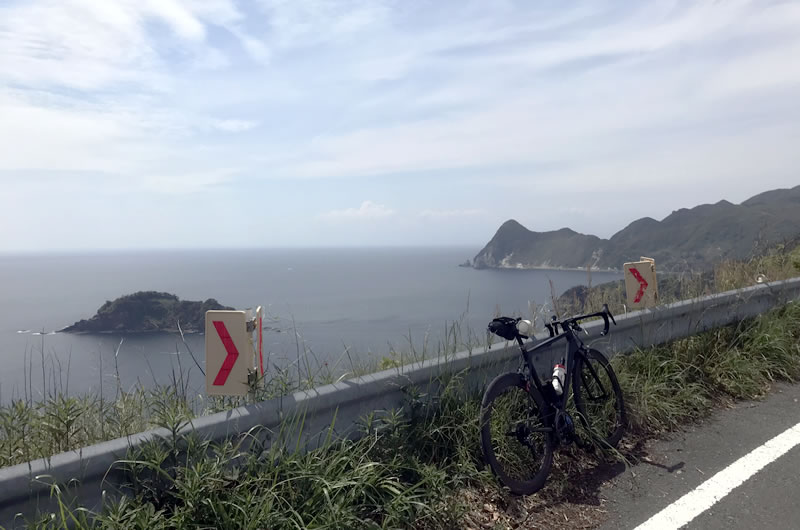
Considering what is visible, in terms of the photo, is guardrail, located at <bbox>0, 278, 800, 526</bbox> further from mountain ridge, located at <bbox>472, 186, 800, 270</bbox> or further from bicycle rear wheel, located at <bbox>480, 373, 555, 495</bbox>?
mountain ridge, located at <bbox>472, 186, 800, 270</bbox>

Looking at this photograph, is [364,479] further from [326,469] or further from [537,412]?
[537,412]

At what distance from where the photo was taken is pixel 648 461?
4270 millimetres

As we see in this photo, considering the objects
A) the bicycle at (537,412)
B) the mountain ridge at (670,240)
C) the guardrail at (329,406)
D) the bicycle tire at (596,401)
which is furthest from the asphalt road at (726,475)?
the mountain ridge at (670,240)

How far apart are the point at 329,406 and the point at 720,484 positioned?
2.66m

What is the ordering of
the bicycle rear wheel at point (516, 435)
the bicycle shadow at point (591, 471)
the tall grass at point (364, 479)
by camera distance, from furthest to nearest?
1. the bicycle shadow at point (591, 471)
2. the bicycle rear wheel at point (516, 435)
3. the tall grass at point (364, 479)

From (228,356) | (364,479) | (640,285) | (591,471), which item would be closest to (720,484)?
(591,471)

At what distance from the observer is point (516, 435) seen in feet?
12.4

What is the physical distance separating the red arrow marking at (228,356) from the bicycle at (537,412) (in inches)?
61.5

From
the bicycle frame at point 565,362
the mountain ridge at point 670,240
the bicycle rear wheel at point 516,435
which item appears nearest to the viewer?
the bicycle rear wheel at point 516,435

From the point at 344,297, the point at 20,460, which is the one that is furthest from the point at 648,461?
the point at 344,297

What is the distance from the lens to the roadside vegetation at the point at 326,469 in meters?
2.68

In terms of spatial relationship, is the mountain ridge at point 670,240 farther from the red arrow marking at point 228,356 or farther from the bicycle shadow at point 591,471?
the red arrow marking at point 228,356

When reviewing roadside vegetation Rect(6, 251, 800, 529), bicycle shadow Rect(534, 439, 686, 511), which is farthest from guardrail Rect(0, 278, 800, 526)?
bicycle shadow Rect(534, 439, 686, 511)

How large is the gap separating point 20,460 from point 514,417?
3.01m
